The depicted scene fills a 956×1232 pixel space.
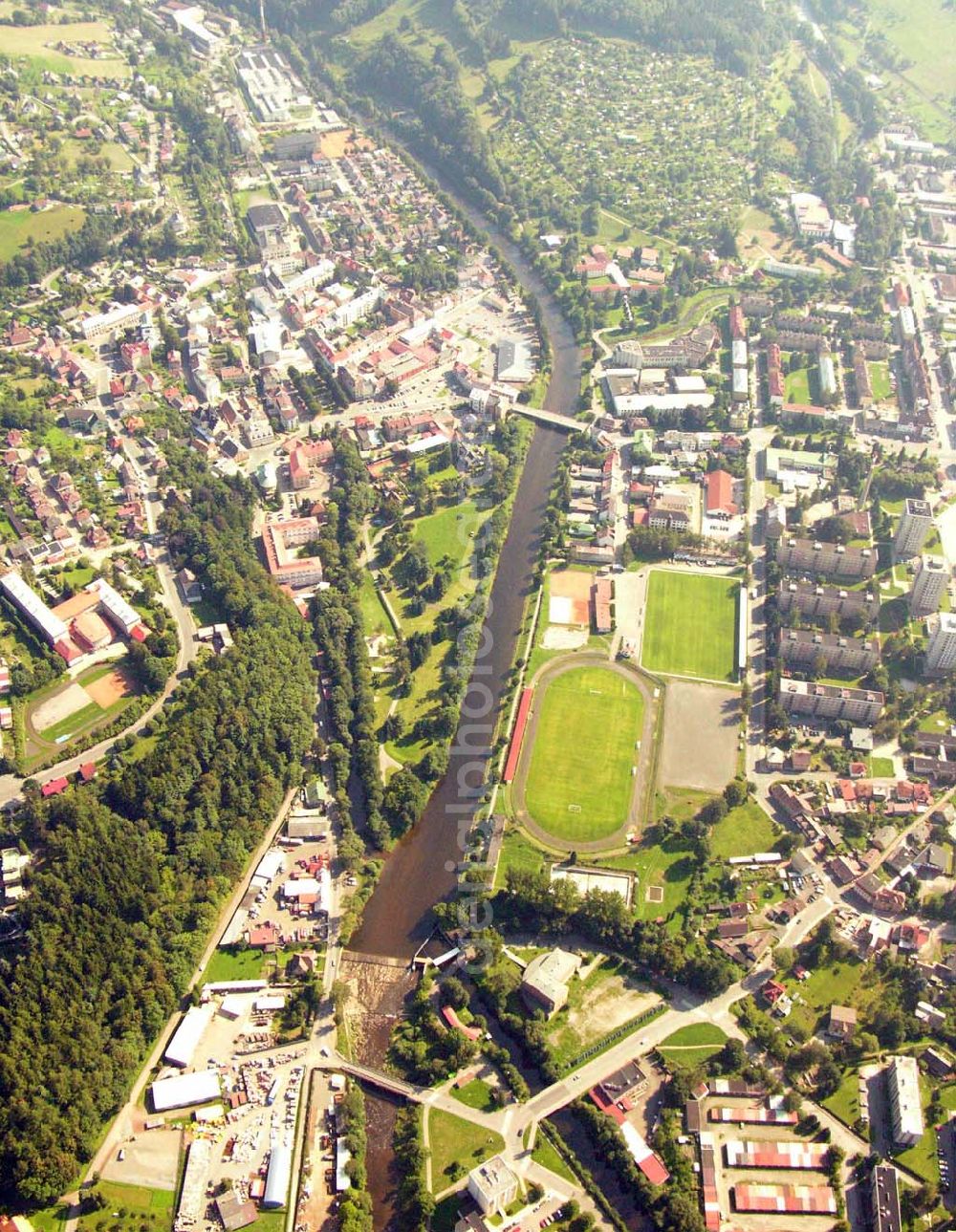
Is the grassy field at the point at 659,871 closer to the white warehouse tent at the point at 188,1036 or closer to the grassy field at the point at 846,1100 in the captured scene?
the grassy field at the point at 846,1100

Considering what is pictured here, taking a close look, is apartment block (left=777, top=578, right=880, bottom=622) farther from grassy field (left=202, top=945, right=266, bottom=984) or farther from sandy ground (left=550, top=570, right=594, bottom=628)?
grassy field (left=202, top=945, right=266, bottom=984)

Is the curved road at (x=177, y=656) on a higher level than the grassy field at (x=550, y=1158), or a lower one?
higher

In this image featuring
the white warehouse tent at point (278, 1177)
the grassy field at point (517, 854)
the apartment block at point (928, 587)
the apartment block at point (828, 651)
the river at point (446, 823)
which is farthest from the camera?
the apartment block at point (928, 587)

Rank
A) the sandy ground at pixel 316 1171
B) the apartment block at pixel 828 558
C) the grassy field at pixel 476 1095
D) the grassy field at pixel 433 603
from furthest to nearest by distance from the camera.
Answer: the apartment block at pixel 828 558
the grassy field at pixel 433 603
the grassy field at pixel 476 1095
the sandy ground at pixel 316 1171

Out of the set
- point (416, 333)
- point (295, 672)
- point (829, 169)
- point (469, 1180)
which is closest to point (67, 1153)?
point (469, 1180)

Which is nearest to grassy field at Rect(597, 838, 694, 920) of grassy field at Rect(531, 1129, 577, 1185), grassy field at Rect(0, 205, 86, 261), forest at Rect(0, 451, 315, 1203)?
grassy field at Rect(531, 1129, 577, 1185)

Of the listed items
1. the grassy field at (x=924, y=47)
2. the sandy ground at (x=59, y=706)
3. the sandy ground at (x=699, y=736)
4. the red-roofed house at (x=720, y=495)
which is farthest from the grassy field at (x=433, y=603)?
the grassy field at (x=924, y=47)

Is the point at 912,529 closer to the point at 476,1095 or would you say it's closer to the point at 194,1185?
the point at 476,1095
